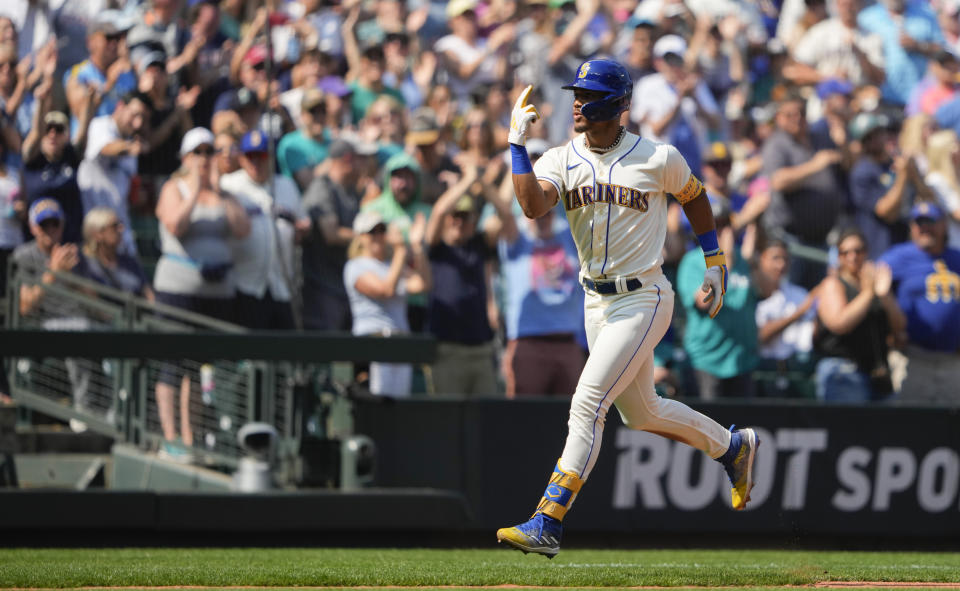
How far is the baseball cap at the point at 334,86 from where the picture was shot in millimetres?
11570

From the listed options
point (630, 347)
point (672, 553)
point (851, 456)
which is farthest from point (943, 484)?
point (630, 347)

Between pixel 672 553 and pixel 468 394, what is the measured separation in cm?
211

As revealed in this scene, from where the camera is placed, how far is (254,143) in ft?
33.6

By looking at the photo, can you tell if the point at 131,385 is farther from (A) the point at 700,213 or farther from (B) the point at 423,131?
(A) the point at 700,213

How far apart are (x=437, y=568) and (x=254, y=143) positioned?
456 cm

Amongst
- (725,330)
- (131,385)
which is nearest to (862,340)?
(725,330)

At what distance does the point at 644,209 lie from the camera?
247 inches

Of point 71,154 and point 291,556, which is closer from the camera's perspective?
point 291,556

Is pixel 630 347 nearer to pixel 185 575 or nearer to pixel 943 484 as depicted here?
pixel 185 575

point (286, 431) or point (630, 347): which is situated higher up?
point (630, 347)

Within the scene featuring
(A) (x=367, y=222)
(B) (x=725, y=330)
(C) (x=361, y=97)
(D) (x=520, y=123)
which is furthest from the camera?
(C) (x=361, y=97)

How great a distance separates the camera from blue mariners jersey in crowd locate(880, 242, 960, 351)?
34.2ft

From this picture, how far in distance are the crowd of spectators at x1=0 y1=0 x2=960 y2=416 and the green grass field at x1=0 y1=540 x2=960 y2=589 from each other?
161 cm

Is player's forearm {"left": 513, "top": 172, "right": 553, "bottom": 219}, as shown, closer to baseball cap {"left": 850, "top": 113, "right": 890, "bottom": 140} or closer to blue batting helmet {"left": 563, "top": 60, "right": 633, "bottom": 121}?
blue batting helmet {"left": 563, "top": 60, "right": 633, "bottom": 121}
